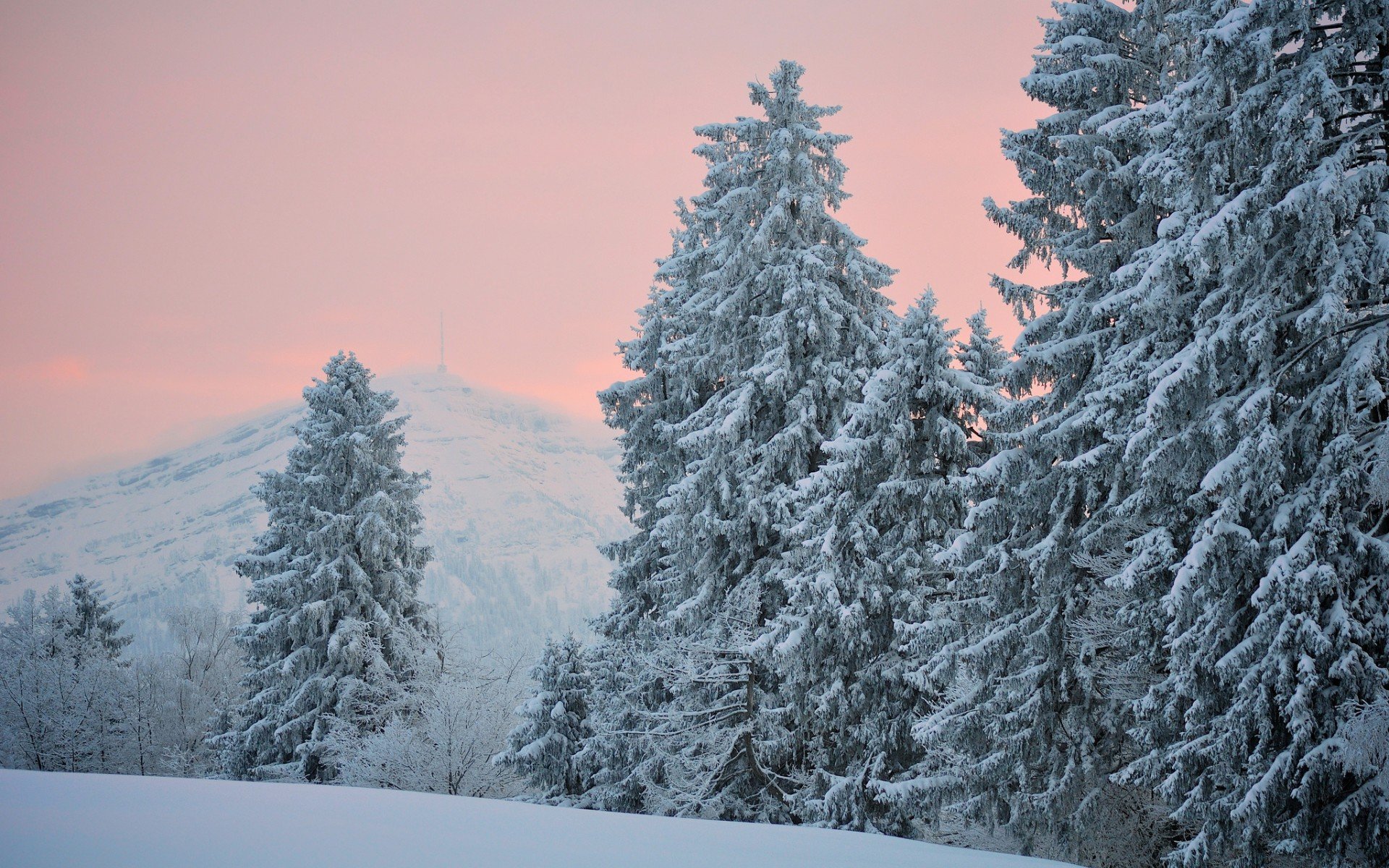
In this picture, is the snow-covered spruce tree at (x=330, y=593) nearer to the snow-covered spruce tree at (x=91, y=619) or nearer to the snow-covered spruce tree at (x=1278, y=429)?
the snow-covered spruce tree at (x=1278, y=429)

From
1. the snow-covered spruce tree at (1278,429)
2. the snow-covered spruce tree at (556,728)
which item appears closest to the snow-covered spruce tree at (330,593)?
the snow-covered spruce tree at (556,728)

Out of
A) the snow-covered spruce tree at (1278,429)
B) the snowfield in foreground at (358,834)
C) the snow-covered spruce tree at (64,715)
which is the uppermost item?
the snow-covered spruce tree at (1278,429)

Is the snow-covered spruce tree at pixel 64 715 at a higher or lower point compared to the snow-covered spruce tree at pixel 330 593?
lower

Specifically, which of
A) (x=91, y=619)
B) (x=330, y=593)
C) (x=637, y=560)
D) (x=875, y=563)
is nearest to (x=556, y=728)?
(x=637, y=560)

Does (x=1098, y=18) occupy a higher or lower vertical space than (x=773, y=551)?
higher

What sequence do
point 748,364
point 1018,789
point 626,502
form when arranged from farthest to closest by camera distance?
point 626,502 < point 748,364 < point 1018,789

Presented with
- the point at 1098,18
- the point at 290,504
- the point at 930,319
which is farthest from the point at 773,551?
the point at 290,504

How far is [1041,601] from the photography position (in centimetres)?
1262

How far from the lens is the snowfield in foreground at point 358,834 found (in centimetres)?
358

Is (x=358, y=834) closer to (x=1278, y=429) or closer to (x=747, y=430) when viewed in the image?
(x=1278, y=429)

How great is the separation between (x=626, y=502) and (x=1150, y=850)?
40.5 ft

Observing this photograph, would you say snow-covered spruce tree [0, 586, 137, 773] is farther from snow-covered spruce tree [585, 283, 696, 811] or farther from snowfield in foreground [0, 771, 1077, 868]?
snowfield in foreground [0, 771, 1077, 868]

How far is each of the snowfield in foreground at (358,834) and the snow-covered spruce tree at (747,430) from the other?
9.47 m

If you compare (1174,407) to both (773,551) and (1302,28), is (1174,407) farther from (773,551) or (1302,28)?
(773,551)
